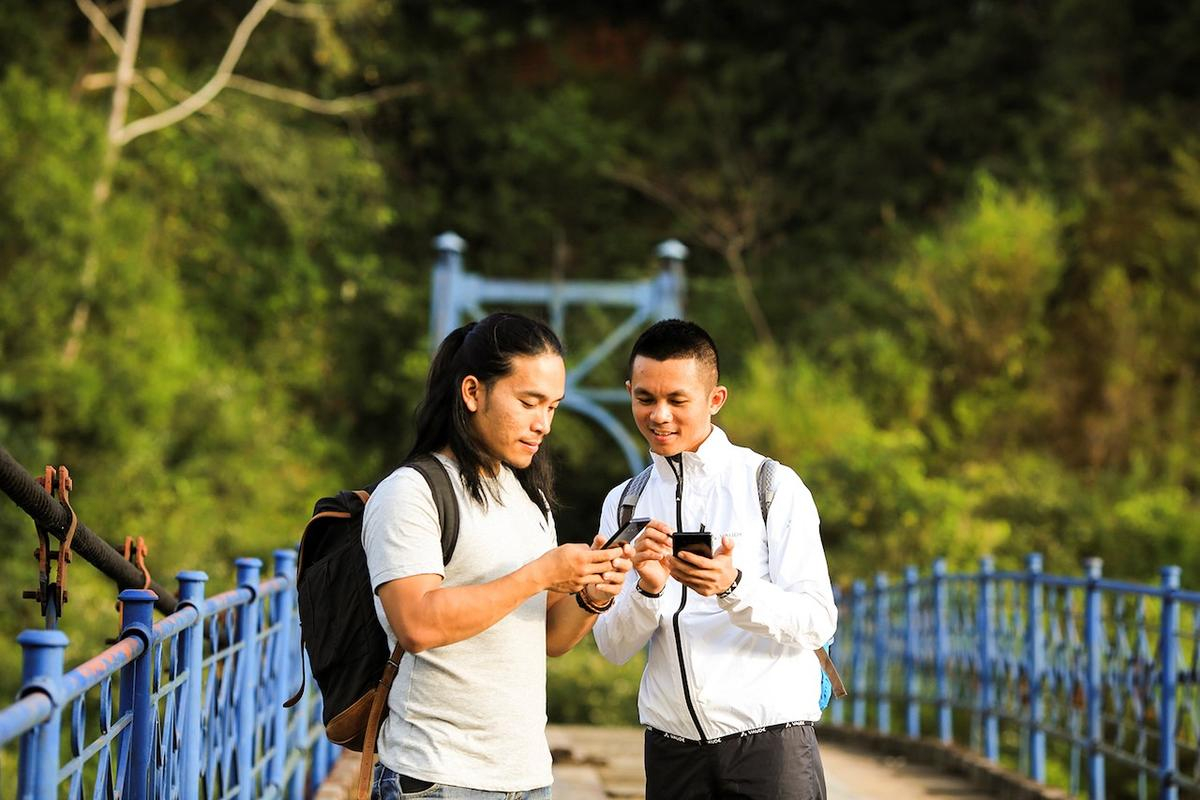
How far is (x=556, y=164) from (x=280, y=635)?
23542 millimetres

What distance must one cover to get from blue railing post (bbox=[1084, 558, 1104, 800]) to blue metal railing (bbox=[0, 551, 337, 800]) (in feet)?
11.0

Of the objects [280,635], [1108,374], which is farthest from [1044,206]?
[280,635]

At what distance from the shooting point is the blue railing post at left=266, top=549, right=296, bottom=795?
203 inches

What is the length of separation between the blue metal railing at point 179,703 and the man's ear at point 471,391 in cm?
72

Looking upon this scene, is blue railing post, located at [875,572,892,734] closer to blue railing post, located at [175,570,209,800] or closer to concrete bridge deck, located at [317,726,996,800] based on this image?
concrete bridge deck, located at [317,726,996,800]

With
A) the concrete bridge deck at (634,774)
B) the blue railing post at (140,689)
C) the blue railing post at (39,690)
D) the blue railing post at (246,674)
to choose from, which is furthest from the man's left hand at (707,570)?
the concrete bridge deck at (634,774)

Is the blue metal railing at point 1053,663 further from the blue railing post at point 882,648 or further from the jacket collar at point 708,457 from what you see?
the jacket collar at point 708,457

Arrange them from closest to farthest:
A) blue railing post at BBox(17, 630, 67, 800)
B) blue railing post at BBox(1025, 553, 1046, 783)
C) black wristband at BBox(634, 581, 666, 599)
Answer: blue railing post at BBox(17, 630, 67, 800)
black wristband at BBox(634, 581, 666, 599)
blue railing post at BBox(1025, 553, 1046, 783)

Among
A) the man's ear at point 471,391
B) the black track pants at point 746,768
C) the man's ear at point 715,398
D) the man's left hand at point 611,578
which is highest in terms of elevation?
the man's ear at point 715,398

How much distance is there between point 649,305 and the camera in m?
20.3

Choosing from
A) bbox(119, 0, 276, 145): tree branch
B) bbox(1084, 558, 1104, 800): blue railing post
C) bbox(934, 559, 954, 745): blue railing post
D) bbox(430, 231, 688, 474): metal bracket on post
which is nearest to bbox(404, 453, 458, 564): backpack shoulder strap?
bbox(1084, 558, 1104, 800): blue railing post

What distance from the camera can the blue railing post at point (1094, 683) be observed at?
23.3 feet

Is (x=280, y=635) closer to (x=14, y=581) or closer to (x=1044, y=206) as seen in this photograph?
(x=14, y=581)

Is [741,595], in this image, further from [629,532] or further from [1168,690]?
[1168,690]
